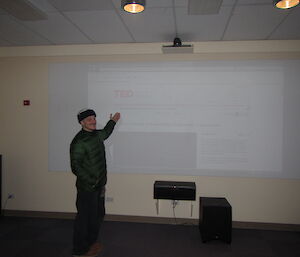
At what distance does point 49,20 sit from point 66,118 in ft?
4.91

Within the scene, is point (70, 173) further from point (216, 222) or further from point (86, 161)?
point (216, 222)

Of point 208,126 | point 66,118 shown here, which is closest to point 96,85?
point 66,118

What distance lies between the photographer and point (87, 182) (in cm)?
255

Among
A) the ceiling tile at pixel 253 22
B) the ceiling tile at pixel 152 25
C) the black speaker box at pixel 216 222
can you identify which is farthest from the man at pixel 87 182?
the ceiling tile at pixel 253 22

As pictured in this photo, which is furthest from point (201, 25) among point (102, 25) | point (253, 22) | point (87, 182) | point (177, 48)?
point (87, 182)

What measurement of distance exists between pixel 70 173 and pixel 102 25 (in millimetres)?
2343

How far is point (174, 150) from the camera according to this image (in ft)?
11.5

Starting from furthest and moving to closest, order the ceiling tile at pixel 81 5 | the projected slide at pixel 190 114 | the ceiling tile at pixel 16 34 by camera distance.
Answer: the projected slide at pixel 190 114 < the ceiling tile at pixel 16 34 < the ceiling tile at pixel 81 5

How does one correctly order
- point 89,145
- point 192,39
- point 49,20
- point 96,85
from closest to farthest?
1. point 89,145
2. point 49,20
3. point 192,39
4. point 96,85

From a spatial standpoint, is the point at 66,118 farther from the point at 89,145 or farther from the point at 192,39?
the point at 192,39

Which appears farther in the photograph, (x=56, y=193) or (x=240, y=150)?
(x=56, y=193)

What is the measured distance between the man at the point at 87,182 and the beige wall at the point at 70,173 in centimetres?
96

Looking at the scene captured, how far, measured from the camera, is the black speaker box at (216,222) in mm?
2928

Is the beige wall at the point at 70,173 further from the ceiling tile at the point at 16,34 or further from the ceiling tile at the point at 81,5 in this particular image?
the ceiling tile at the point at 81,5
